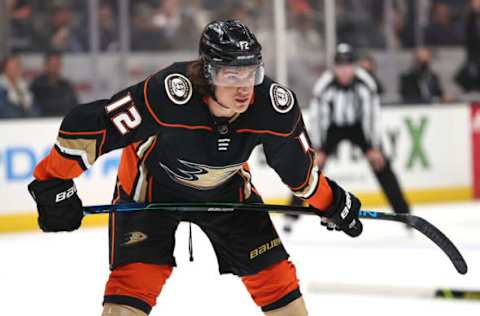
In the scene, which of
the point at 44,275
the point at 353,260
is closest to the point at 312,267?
the point at 353,260

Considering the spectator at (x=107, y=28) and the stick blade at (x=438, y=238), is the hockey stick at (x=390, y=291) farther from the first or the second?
the spectator at (x=107, y=28)

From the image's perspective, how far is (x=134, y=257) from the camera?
3.41 meters

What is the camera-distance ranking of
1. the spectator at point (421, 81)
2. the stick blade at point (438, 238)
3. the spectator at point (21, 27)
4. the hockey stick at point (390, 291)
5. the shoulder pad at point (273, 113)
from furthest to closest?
the spectator at point (421, 81)
the spectator at point (21, 27)
the hockey stick at point (390, 291)
the stick blade at point (438, 238)
the shoulder pad at point (273, 113)

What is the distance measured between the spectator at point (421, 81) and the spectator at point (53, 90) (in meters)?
3.23

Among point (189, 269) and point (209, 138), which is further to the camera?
point (189, 269)

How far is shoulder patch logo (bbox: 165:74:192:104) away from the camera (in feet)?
10.7

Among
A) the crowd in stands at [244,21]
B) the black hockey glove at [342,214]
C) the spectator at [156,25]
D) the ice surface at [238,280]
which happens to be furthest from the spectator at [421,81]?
the black hockey glove at [342,214]

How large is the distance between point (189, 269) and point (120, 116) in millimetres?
3085

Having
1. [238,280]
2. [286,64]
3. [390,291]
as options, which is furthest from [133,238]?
[286,64]

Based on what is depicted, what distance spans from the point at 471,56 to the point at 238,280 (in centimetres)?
594

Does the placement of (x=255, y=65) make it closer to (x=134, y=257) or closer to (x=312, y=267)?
(x=134, y=257)

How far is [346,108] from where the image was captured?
25.6 feet

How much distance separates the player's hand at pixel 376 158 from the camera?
25.2ft

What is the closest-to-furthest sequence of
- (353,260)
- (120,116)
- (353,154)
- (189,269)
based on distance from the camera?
(120,116) → (189,269) → (353,260) → (353,154)
